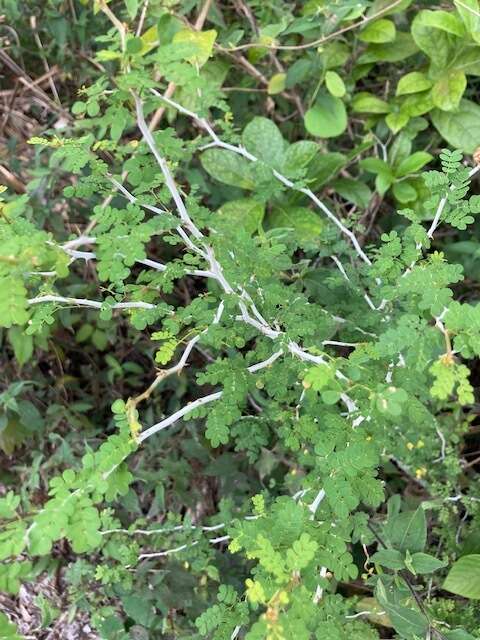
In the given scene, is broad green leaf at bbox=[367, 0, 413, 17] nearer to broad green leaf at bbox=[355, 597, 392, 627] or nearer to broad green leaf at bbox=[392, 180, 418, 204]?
broad green leaf at bbox=[392, 180, 418, 204]

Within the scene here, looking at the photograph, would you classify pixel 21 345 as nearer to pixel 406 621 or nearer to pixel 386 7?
pixel 406 621

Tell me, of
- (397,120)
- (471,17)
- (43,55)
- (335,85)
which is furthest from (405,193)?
(43,55)

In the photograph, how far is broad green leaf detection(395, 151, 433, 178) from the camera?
1777mm

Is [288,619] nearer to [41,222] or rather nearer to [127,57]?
[127,57]

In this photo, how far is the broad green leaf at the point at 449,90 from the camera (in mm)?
1759

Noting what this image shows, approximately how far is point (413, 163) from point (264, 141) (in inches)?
16.7

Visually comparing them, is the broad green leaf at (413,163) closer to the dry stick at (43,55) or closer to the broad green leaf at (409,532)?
the broad green leaf at (409,532)

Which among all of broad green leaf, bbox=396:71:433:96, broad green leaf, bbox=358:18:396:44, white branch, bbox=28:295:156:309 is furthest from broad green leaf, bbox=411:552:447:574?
broad green leaf, bbox=358:18:396:44

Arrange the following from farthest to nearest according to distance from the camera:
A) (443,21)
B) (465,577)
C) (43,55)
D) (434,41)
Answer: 1. (43,55)
2. (434,41)
3. (443,21)
4. (465,577)

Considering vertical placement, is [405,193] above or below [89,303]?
below

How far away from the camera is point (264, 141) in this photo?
179 centimetres

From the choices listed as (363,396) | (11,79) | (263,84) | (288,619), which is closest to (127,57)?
(363,396)

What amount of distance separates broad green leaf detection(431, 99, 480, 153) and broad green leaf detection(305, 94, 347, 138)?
27cm

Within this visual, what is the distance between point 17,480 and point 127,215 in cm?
130
